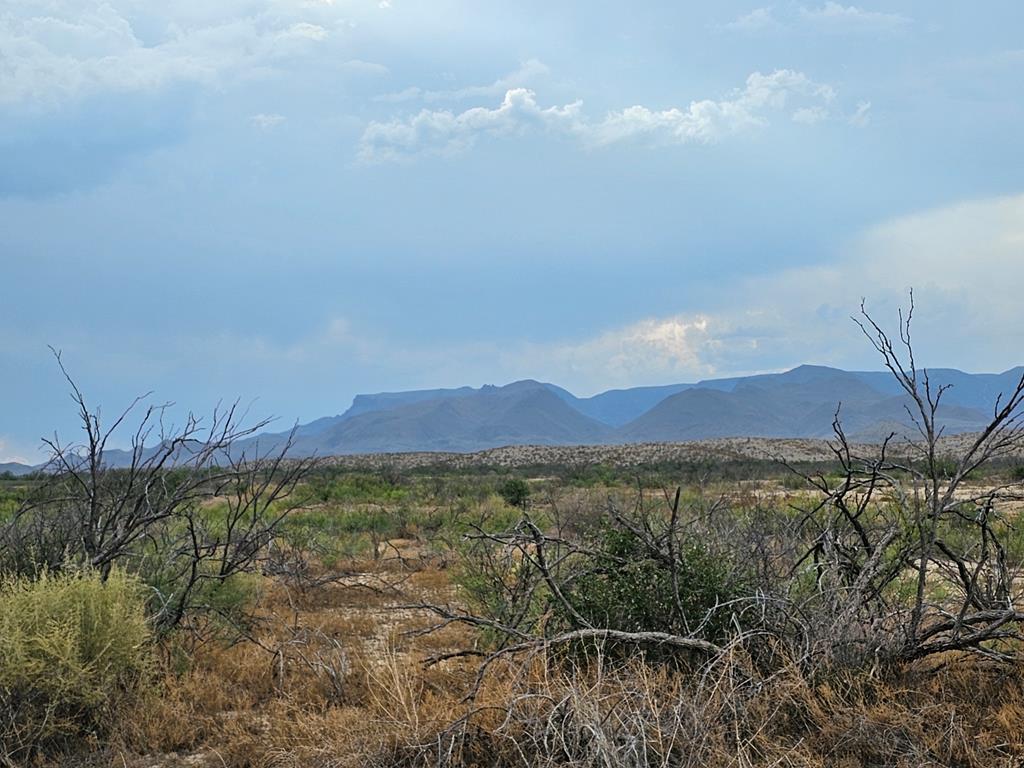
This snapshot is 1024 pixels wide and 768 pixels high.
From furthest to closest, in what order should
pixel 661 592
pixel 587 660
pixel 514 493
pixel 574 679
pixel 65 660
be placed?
pixel 514 493 < pixel 661 592 < pixel 65 660 < pixel 587 660 < pixel 574 679

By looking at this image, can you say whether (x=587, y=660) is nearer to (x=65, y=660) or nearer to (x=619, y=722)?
(x=619, y=722)

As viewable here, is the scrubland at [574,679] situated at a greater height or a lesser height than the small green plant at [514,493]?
greater

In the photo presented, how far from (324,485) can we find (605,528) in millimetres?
27187

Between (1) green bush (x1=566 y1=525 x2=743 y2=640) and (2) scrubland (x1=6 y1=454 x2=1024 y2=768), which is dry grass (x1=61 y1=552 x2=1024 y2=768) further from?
(1) green bush (x1=566 y1=525 x2=743 y2=640)

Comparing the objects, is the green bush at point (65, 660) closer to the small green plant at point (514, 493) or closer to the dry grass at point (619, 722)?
the dry grass at point (619, 722)

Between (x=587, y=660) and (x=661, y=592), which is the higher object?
(x=661, y=592)

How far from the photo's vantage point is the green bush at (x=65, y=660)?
18.5 ft

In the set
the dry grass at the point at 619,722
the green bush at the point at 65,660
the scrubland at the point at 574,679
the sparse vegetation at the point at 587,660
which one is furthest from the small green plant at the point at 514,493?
the dry grass at the point at 619,722

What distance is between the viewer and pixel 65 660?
18.8ft

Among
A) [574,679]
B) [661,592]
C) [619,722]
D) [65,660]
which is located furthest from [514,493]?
[619,722]

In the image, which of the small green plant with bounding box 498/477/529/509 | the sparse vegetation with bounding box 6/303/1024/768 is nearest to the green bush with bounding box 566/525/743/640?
the sparse vegetation with bounding box 6/303/1024/768

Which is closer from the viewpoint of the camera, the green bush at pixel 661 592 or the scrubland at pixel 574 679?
the scrubland at pixel 574 679

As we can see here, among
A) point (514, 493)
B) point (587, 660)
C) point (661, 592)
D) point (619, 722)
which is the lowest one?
point (514, 493)

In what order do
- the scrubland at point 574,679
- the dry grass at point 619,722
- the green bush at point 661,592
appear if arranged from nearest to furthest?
the dry grass at point 619,722, the scrubland at point 574,679, the green bush at point 661,592
